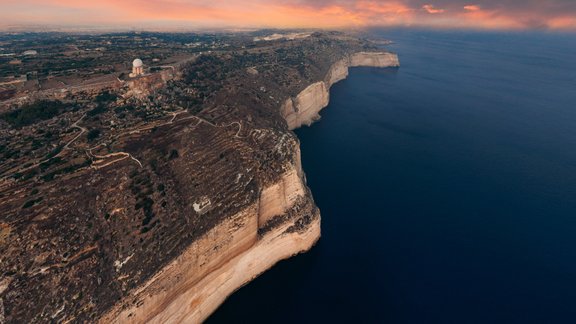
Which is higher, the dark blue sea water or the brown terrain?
the brown terrain

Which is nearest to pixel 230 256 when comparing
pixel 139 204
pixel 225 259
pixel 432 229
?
pixel 225 259

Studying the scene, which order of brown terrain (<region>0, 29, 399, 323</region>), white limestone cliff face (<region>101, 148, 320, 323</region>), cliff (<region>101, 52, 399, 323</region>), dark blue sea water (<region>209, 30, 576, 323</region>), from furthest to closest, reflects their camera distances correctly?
dark blue sea water (<region>209, 30, 576, 323</region>), cliff (<region>101, 52, 399, 323</region>), white limestone cliff face (<region>101, 148, 320, 323</region>), brown terrain (<region>0, 29, 399, 323</region>)

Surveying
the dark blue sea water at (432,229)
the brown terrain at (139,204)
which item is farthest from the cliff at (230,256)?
the dark blue sea water at (432,229)

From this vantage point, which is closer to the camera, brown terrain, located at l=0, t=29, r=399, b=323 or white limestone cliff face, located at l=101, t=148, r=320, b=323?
brown terrain, located at l=0, t=29, r=399, b=323

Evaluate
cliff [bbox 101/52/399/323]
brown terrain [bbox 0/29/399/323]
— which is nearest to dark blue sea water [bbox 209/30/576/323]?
cliff [bbox 101/52/399/323]

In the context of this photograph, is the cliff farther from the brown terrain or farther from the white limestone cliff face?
the brown terrain

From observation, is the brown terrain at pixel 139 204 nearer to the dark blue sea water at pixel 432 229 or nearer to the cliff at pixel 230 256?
the cliff at pixel 230 256

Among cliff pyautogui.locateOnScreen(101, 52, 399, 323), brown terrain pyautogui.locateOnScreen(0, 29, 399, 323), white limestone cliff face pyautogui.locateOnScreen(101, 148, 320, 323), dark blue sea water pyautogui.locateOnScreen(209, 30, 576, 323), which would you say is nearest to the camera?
brown terrain pyautogui.locateOnScreen(0, 29, 399, 323)

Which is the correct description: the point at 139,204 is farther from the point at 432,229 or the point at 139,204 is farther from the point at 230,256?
the point at 432,229

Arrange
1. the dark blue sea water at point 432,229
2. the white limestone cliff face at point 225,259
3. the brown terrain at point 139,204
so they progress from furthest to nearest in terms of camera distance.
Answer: the dark blue sea water at point 432,229
the white limestone cliff face at point 225,259
the brown terrain at point 139,204
